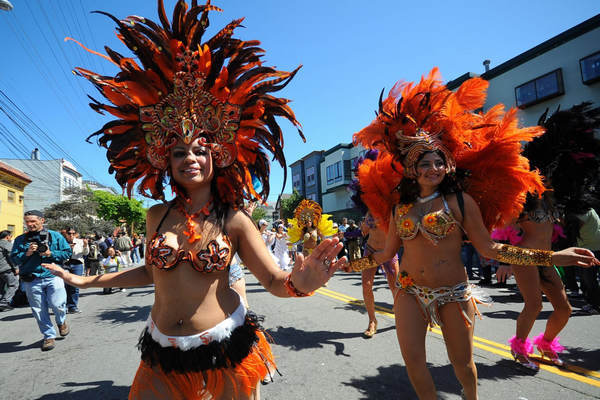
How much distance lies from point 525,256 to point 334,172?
35.7 metres

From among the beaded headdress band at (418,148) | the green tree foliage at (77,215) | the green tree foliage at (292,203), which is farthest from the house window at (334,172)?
the beaded headdress band at (418,148)

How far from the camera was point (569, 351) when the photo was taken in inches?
149

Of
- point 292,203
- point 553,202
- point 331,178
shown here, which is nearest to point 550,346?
point 553,202

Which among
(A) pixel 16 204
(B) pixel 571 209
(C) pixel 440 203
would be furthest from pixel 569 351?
(A) pixel 16 204

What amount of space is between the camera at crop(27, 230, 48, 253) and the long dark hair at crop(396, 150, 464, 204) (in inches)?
220

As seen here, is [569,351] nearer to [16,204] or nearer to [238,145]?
[238,145]

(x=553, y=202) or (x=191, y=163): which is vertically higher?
(x=191, y=163)

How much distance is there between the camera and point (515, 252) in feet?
7.63

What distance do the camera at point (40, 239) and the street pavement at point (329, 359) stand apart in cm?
154

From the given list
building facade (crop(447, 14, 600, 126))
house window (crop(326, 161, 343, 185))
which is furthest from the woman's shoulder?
house window (crop(326, 161, 343, 185))

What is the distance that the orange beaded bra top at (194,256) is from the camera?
68.5 inches

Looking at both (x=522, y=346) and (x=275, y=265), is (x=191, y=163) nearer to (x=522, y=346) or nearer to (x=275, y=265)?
(x=275, y=265)

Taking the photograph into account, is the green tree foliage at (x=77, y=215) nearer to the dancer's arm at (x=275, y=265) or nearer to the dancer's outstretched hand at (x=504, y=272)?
the dancer's arm at (x=275, y=265)

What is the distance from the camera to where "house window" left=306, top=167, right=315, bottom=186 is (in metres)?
44.8
